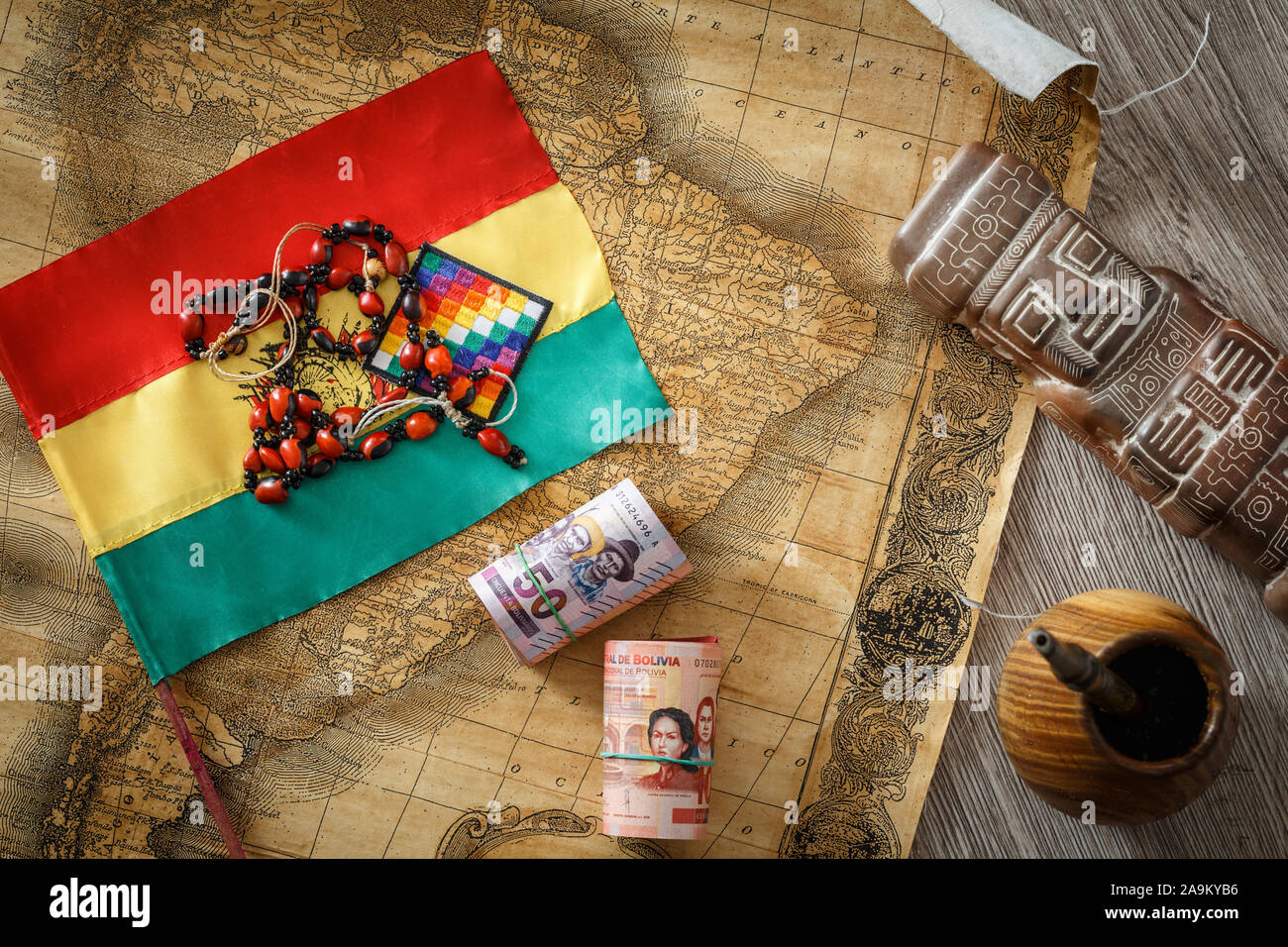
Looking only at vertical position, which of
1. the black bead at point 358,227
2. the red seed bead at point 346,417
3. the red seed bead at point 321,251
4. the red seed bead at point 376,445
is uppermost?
the black bead at point 358,227

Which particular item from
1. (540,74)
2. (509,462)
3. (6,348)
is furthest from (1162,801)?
(6,348)

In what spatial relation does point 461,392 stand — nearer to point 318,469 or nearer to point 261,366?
point 318,469

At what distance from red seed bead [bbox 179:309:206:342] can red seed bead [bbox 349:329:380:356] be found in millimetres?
411

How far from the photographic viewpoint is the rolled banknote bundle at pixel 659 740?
83.7 inches

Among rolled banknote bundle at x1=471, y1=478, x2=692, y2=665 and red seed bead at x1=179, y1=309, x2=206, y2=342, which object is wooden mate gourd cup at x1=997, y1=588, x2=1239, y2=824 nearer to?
rolled banknote bundle at x1=471, y1=478, x2=692, y2=665

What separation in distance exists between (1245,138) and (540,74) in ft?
6.53

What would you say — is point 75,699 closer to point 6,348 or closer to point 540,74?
point 6,348

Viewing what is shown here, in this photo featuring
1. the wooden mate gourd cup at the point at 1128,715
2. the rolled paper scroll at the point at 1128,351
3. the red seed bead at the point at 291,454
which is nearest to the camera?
the wooden mate gourd cup at the point at 1128,715

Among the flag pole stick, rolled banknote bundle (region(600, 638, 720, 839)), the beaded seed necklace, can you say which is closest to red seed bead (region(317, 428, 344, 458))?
the beaded seed necklace

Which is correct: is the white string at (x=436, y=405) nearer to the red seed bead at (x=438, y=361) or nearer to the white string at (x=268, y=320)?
the red seed bead at (x=438, y=361)

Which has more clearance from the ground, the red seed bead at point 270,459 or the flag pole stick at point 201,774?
the red seed bead at point 270,459

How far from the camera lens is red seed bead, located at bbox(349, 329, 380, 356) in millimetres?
2354

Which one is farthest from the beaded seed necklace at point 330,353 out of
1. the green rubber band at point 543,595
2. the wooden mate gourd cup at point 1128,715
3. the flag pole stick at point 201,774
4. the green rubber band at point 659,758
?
the wooden mate gourd cup at point 1128,715

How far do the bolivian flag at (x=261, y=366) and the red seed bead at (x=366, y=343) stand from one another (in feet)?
0.34
